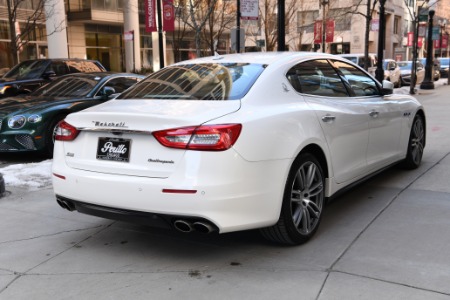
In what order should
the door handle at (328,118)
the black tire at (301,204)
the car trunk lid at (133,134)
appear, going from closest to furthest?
1. the car trunk lid at (133,134)
2. the black tire at (301,204)
3. the door handle at (328,118)

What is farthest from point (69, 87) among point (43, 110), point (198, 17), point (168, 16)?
point (198, 17)

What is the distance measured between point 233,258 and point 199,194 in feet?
2.63

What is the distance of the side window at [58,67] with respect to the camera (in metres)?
12.3

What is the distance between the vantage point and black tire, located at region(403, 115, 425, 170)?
20.6 feet

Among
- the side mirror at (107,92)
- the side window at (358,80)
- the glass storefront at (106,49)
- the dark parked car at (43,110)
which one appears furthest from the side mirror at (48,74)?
the glass storefront at (106,49)

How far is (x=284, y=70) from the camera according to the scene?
4.18 metres

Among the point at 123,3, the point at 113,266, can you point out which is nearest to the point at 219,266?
the point at 113,266

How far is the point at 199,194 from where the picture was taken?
3236 mm

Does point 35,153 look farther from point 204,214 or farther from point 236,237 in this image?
point 204,214

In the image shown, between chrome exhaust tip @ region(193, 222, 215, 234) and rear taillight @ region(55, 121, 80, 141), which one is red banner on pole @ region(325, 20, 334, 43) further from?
chrome exhaust tip @ region(193, 222, 215, 234)

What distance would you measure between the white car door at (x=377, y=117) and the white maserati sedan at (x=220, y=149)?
1.02 feet

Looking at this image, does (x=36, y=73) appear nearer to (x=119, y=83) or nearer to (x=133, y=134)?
(x=119, y=83)

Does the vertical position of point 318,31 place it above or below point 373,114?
above

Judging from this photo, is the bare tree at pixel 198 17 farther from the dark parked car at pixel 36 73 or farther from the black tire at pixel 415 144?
the black tire at pixel 415 144
